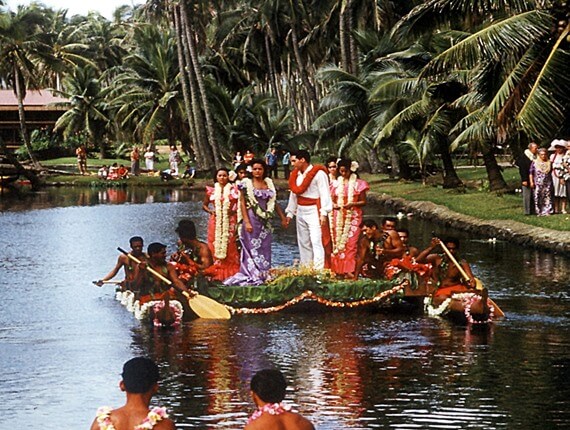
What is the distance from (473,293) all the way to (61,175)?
147ft

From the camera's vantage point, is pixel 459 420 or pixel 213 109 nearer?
pixel 459 420

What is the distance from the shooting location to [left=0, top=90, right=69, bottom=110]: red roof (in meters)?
74.9

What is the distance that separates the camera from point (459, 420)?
32.9 feet

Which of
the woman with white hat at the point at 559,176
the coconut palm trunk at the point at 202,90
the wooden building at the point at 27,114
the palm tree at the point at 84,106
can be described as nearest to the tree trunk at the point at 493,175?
the woman with white hat at the point at 559,176

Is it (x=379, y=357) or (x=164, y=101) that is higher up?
(x=164, y=101)

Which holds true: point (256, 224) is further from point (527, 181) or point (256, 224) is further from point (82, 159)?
point (82, 159)

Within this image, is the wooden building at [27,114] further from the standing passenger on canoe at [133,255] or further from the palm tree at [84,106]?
the standing passenger on canoe at [133,255]

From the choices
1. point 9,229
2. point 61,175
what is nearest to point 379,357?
point 9,229

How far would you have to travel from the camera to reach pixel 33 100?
255 ft

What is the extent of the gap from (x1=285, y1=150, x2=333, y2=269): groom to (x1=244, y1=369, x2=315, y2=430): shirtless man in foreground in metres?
9.62

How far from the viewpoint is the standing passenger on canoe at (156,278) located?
48.9 feet

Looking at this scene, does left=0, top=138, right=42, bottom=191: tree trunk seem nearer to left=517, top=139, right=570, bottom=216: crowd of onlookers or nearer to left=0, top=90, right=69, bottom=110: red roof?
left=0, top=90, right=69, bottom=110: red roof

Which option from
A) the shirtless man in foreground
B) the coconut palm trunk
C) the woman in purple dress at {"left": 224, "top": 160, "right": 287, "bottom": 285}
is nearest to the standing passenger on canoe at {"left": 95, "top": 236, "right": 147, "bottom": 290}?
the woman in purple dress at {"left": 224, "top": 160, "right": 287, "bottom": 285}

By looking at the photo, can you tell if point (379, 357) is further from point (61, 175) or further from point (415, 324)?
point (61, 175)
